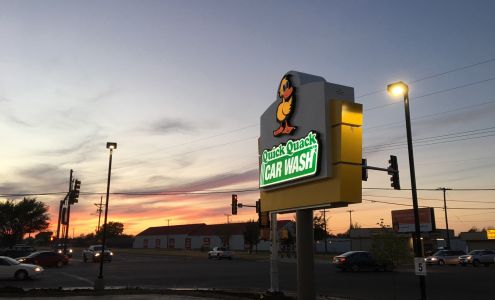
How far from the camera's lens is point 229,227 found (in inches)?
4380

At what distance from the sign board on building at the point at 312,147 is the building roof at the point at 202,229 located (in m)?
81.9

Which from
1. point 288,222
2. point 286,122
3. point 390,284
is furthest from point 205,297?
point 288,222

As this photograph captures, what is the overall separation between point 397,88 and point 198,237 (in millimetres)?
102780

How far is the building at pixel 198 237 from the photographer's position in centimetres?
10544

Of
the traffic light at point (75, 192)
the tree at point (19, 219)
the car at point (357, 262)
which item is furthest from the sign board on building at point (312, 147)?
the tree at point (19, 219)

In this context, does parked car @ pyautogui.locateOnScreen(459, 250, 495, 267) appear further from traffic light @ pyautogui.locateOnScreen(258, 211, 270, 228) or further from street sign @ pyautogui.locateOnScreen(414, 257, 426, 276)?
street sign @ pyautogui.locateOnScreen(414, 257, 426, 276)

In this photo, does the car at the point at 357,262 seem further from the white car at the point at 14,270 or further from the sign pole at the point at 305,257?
the sign pole at the point at 305,257

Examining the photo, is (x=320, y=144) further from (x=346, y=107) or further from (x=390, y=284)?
(x=390, y=284)

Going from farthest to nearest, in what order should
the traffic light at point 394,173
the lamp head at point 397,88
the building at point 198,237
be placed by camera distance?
1. the building at point 198,237
2. the traffic light at point 394,173
3. the lamp head at point 397,88

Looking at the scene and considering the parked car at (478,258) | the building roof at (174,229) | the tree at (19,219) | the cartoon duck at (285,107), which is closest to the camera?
the cartoon duck at (285,107)

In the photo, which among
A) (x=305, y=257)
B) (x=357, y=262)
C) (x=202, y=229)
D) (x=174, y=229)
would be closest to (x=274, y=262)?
(x=305, y=257)

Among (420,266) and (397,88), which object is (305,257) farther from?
(397,88)

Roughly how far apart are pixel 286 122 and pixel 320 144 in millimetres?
2425

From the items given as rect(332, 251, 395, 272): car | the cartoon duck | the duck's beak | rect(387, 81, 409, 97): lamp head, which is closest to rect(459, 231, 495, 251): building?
rect(332, 251, 395, 272): car
